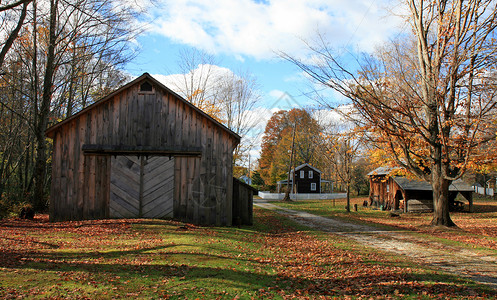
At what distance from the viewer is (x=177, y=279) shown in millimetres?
6457

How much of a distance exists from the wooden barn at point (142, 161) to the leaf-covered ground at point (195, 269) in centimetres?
250

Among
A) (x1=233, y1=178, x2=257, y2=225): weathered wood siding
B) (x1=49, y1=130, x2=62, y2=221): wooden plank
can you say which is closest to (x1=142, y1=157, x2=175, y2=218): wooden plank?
(x1=233, y1=178, x2=257, y2=225): weathered wood siding

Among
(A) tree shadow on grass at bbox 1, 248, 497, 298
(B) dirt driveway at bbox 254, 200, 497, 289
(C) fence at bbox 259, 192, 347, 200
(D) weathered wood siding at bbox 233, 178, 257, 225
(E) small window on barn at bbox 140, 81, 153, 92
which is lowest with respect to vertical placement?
(C) fence at bbox 259, 192, 347, 200

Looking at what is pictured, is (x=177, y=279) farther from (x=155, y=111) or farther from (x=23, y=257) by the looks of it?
(x=155, y=111)

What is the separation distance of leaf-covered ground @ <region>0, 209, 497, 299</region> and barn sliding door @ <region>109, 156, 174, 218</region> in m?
2.51

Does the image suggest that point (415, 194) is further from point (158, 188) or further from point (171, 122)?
point (158, 188)

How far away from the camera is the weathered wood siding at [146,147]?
14164 mm

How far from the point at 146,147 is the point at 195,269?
8225 mm

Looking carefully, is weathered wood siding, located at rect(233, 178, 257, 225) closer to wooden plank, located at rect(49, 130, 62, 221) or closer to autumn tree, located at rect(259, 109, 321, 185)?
wooden plank, located at rect(49, 130, 62, 221)

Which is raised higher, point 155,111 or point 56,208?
point 155,111

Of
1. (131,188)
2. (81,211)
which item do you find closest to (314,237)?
(131,188)

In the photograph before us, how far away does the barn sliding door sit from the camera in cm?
1423

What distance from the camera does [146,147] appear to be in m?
14.4

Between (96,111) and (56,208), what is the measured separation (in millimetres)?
4176
